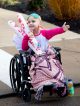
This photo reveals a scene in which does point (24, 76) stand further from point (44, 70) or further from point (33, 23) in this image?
point (33, 23)

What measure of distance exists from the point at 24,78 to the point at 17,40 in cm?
56

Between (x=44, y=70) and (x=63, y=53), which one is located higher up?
(x=44, y=70)

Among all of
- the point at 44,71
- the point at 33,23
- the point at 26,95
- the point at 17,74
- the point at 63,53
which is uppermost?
the point at 33,23

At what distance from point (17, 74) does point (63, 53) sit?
3104 mm

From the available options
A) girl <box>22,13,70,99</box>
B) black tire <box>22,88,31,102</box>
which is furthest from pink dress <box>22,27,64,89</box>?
black tire <box>22,88,31,102</box>

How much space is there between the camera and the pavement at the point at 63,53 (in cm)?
660

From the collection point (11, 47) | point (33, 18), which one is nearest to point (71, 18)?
point (11, 47)

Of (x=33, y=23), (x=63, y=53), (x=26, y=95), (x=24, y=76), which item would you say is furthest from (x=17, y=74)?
(x=63, y=53)

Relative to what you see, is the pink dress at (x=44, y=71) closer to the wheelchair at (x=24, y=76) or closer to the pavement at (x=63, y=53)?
the wheelchair at (x=24, y=76)

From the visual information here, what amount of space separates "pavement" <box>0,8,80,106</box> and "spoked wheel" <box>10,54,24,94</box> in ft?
0.52

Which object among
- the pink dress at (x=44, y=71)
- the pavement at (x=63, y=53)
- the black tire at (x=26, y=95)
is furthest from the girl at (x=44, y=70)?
the pavement at (x=63, y=53)

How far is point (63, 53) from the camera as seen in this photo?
9664 millimetres

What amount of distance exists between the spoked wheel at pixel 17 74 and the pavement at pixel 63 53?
0.16 meters

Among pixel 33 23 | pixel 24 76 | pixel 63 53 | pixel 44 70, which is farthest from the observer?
pixel 63 53
